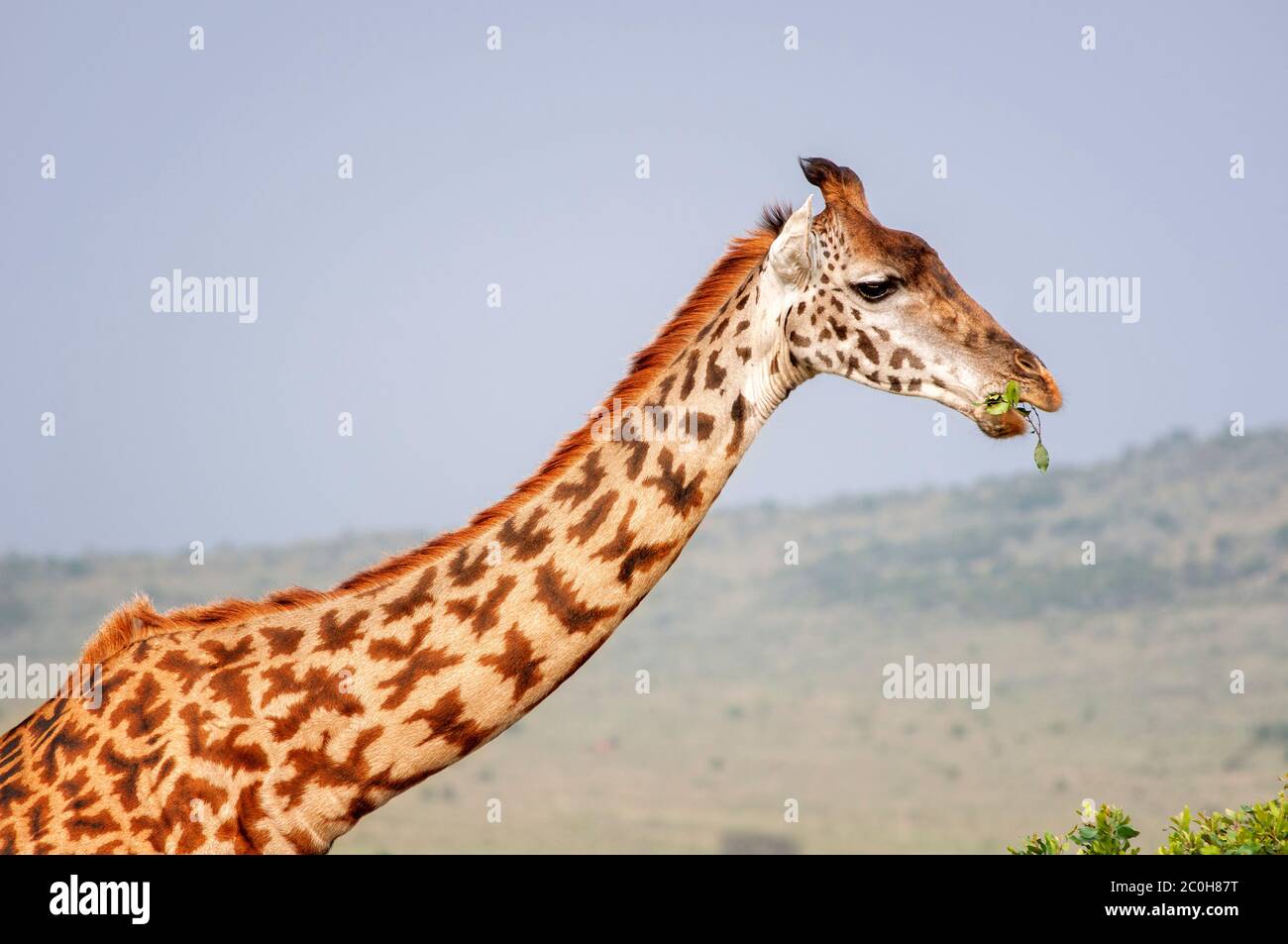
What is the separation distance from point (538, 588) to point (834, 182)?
273 cm

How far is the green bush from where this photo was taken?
9031 millimetres

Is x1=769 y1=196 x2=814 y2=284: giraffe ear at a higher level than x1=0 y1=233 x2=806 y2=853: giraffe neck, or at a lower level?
higher

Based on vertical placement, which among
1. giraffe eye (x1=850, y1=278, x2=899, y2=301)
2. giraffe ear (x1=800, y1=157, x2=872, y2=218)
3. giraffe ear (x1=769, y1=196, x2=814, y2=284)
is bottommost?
giraffe eye (x1=850, y1=278, x2=899, y2=301)

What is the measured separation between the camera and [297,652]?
8.88 metres

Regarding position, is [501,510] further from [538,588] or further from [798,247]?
[798,247]

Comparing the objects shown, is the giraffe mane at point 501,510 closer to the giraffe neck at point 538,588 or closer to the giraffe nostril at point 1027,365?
the giraffe neck at point 538,588

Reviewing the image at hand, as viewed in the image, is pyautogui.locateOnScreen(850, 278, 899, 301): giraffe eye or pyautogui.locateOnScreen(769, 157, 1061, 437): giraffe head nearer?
pyautogui.locateOnScreen(769, 157, 1061, 437): giraffe head

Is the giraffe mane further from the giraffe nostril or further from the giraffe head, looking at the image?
the giraffe nostril

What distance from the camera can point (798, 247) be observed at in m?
8.92

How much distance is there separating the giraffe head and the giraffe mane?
514 millimetres

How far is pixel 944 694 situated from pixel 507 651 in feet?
244

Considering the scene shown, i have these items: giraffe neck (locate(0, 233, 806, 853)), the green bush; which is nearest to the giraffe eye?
giraffe neck (locate(0, 233, 806, 853))
